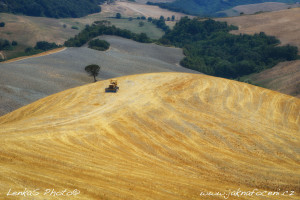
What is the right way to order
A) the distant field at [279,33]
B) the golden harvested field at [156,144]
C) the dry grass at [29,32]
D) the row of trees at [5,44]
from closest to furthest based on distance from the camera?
the golden harvested field at [156,144]
the distant field at [279,33]
the row of trees at [5,44]
the dry grass at [29,32]

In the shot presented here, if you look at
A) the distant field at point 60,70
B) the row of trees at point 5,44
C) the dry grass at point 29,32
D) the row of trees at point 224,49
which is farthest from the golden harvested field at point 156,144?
the dry grass at point 29,32

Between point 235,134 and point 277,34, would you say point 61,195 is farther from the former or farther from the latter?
point 277,34

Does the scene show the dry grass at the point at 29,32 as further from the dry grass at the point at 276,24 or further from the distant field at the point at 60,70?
the dry grass at the point at 276,24

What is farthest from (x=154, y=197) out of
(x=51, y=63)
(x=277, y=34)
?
(x=277, y=34)

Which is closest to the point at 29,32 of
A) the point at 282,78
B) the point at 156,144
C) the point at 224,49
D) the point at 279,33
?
the point at 224,49

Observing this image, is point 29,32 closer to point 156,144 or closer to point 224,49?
point 224,49

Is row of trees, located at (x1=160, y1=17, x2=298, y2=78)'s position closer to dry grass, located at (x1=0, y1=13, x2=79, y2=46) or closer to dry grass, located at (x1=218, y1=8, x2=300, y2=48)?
dry grass, located at (x1=218, y1=8, x2=300, y2=48)
